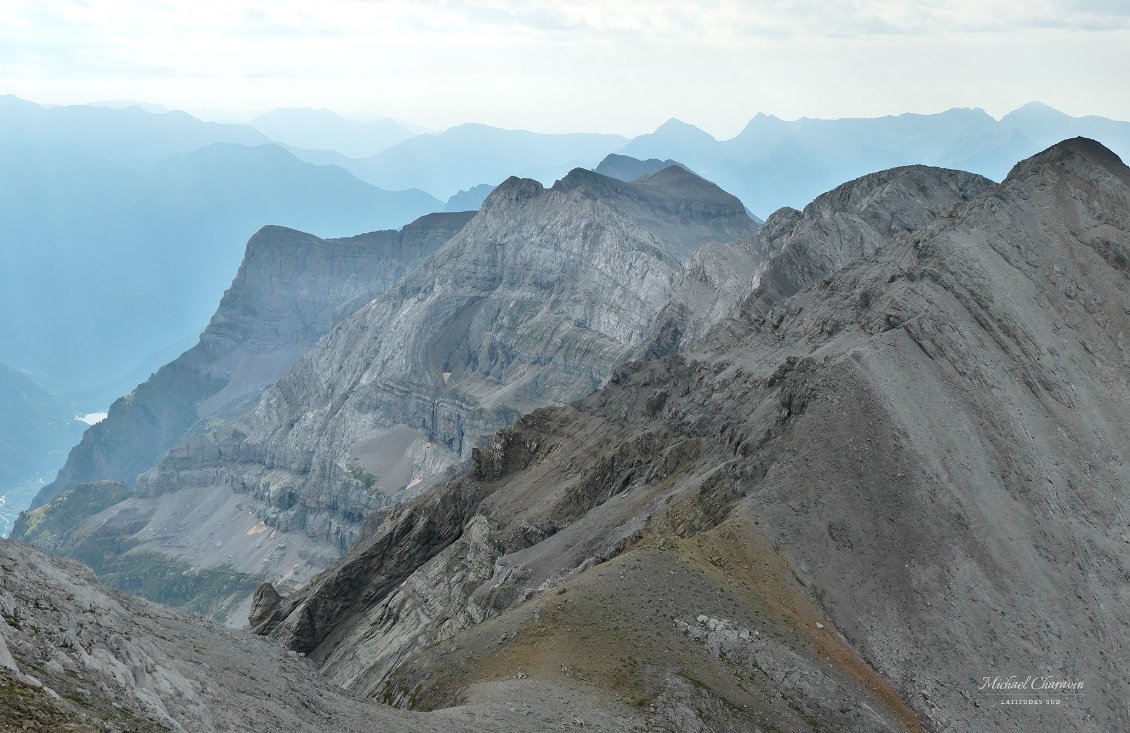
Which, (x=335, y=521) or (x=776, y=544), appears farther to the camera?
(x=335, y=521)

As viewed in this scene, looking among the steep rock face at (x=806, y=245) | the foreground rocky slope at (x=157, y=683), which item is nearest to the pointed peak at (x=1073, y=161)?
the steep rock face at (x=806, y=245)

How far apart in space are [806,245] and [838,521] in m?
80.0

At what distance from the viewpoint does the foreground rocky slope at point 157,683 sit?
20766mm

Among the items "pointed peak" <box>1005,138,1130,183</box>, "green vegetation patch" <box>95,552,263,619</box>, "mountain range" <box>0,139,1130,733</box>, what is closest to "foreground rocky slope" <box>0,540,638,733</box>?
"mountain range" <box>0,139,1130,733</box>

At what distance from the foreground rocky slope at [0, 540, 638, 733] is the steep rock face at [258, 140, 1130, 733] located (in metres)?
5.68

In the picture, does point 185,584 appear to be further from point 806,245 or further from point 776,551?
point 776,551

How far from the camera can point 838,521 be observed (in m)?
58.2

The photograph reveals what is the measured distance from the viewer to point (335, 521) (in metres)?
195

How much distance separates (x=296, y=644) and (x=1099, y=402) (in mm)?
74034

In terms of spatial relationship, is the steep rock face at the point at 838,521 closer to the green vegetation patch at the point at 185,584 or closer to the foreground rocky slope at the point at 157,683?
the foreground rocky slope at the point at 157,683

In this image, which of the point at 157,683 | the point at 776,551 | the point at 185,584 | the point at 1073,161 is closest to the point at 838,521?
the point at 776,551

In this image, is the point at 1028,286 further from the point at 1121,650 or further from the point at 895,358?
the point at 1121,650

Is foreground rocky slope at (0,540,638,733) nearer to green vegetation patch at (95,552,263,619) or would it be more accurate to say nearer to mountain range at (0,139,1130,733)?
mountain range at (0,139,1130,733)

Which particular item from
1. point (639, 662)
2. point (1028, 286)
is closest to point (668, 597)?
point (639, 662)
